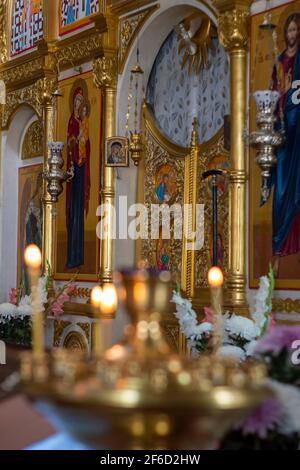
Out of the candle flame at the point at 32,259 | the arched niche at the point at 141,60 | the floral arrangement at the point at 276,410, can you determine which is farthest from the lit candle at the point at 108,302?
the arched niche at the point at 141,60

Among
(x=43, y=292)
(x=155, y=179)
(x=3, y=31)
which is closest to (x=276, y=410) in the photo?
(x=155, y=179)

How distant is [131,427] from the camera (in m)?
1.64

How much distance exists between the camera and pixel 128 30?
9875mm

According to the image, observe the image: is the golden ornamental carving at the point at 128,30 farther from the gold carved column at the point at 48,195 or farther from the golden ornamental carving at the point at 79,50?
the gold carved column at the point at 48,195

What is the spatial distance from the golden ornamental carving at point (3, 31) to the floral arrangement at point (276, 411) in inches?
436

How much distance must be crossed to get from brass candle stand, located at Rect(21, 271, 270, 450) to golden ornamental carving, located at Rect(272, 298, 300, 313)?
17.8ft

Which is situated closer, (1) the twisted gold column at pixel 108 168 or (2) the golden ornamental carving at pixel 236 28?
(2) the golden ornamental carving at pixel 236 28

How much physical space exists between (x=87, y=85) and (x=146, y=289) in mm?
9119

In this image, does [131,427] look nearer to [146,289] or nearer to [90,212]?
[146,289]

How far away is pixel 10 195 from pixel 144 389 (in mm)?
11859

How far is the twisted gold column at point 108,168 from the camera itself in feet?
32.9

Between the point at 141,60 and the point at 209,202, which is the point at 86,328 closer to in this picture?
the point at 209,202
